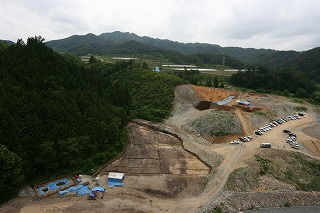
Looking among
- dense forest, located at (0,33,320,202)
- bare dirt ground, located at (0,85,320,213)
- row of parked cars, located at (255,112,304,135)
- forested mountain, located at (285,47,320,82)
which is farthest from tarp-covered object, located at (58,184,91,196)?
forested mountain, located at (285,47,320,82)

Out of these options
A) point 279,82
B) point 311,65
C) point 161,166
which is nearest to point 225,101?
point 161,166

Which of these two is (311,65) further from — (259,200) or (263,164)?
(259,200)

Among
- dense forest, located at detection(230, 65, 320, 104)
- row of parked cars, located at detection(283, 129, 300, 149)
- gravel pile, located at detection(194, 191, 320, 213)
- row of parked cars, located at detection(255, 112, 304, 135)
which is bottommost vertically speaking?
gravel pile, located at detection(194, 191, 320, 213)

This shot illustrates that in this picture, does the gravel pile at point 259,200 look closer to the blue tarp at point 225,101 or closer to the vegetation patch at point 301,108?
the blue tarp at point 225,101

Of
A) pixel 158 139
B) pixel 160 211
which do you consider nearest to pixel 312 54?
pixel 158 139

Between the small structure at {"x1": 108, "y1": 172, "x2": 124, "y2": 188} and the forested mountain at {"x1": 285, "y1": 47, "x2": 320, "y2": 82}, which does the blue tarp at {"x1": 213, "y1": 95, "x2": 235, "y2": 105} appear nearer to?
the small structure at {"x1": 108, "y1": 172, "x2": 124, "y2": 188}

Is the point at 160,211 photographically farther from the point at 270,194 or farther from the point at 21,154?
the point at 21,154

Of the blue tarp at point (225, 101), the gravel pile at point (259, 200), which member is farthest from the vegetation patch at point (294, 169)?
the blue tarp at point (225, 101)
